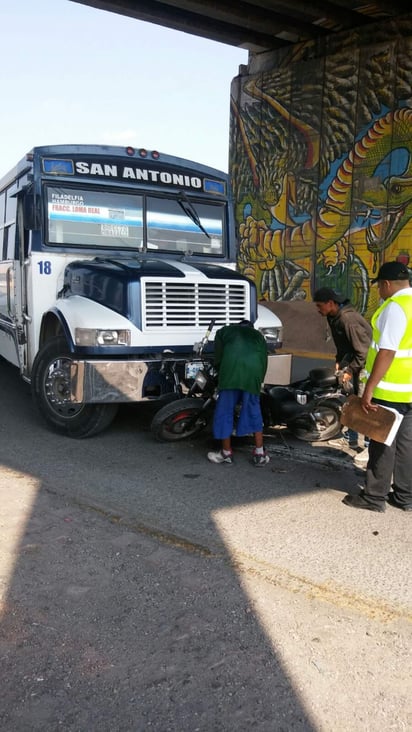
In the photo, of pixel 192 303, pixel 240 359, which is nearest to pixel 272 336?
pixel 192 303

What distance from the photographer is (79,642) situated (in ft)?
9.89

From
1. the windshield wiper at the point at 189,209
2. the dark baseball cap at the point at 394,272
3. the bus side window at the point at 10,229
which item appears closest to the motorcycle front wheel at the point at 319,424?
the dark baseball cap at the point at 394,272

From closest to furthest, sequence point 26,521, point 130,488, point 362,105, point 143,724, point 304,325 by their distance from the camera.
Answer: point 143,724 → point 26,521 → point 130,488 → point 304,325 → point 362,105

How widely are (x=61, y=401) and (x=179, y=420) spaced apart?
4.25 feet

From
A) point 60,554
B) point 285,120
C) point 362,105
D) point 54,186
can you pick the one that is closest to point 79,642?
point 60,554

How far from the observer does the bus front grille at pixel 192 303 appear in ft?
21.0

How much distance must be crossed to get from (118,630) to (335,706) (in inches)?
41.9

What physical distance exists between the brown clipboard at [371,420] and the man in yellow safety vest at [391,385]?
2.2 inches

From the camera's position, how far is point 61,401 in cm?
673

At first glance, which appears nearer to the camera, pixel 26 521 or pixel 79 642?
pixel 79 642

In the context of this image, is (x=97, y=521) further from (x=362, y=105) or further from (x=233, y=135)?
(x=233, y=135)

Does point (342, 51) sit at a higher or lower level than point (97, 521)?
higher

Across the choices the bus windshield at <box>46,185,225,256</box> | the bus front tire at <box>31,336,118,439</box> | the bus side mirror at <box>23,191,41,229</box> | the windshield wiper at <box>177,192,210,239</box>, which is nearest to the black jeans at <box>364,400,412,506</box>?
the bus front tire at <box>31,336,118,439</box>

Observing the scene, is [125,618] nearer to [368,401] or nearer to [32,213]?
[368,401]
